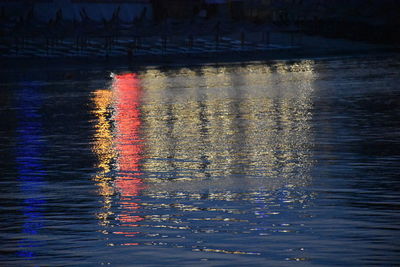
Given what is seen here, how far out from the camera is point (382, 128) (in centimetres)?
1908

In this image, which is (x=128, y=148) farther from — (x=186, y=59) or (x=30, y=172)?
(x=186, y=59)

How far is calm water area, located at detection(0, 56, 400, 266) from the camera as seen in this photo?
8.98 meters

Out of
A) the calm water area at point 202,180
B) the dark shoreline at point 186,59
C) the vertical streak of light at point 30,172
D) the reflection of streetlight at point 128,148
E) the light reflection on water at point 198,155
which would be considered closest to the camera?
the calm water area at point 202,180

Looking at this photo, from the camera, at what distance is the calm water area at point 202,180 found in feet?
29.5

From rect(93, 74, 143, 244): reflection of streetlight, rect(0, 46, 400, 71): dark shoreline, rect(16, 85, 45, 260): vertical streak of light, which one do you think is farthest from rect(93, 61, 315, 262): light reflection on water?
rect(0, 46, 400, 71): dark shoreline

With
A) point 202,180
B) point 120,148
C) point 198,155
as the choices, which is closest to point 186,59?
point 120,148

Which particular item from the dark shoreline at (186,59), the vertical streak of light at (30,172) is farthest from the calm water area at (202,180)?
the dark shoreline at (186,59)

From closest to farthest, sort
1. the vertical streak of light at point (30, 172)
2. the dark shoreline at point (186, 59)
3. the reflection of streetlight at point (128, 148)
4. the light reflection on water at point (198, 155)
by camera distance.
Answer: the vertical streak of light at point (30, 172) → the light reflection on water at point (198, 155) → the reflection of streetlight at point (128, 148) → the dark shoreline at point (186, 59)

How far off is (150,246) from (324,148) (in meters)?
7.45

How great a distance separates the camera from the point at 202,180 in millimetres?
13008

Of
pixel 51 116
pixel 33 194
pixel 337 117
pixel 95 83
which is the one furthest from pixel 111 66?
pixel 33 194

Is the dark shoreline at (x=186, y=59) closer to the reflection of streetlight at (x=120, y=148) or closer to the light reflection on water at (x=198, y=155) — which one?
the reflection of streetlight at (x=120, y=148)

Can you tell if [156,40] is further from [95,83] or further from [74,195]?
[74,195]

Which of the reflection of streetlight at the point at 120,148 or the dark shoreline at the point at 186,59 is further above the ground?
the dark shoreline at the point at 186,59
